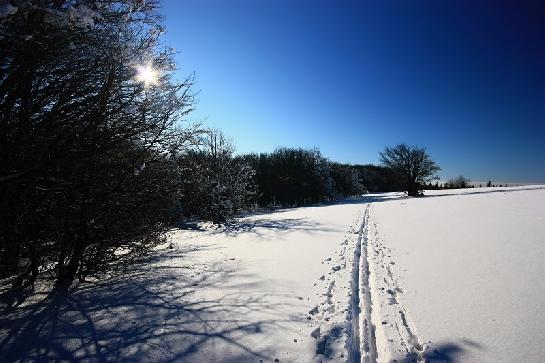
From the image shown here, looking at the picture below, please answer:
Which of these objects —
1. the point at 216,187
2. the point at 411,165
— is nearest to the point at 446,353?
the point at 216,187

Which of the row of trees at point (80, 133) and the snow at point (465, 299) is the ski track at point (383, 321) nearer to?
the snow at point (465, 299)

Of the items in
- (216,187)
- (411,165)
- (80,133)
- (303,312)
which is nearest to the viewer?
(80,133)

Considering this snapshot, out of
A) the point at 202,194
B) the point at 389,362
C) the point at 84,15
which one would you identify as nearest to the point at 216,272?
the point at 389,362

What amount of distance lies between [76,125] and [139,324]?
3.07 m

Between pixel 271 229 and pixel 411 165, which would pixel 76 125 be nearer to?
pixel 271 229

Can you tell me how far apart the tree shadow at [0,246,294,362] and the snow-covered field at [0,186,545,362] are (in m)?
0.02

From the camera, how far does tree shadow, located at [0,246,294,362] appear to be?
3.85 metres

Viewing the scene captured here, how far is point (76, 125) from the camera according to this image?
4938mm

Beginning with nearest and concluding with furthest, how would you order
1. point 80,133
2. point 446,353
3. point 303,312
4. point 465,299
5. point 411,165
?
point 446,353, point 80,133, point 303,312, point 465,299, point 411,165

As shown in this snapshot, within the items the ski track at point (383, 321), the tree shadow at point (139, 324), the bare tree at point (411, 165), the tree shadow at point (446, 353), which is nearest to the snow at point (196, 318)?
the tree shadow at point (139, 324)

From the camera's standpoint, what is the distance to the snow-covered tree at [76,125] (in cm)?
397

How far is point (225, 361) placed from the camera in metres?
3.64

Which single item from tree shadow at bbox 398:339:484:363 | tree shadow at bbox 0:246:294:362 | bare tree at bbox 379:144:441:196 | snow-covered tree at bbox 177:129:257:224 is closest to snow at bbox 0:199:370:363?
tree shadow at bbox 0:246:294:362

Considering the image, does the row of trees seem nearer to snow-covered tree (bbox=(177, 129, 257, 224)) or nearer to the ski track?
the ski track
